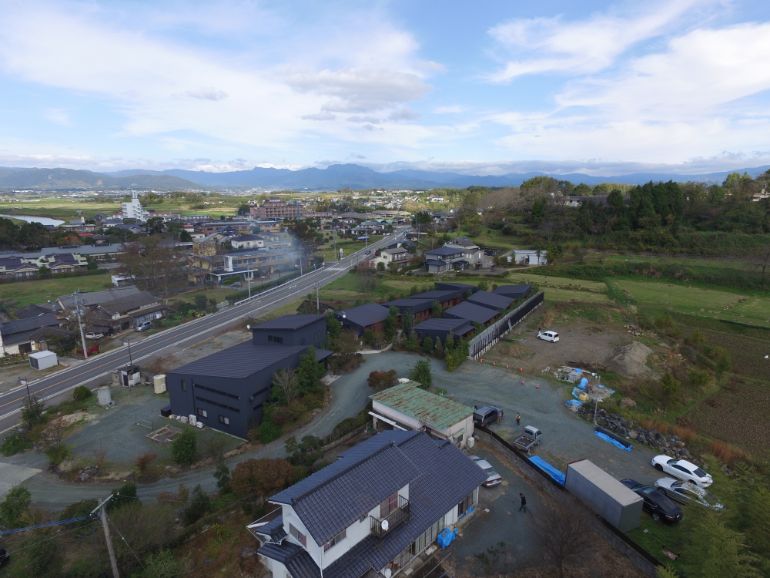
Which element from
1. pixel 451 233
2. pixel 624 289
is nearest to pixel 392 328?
pixel 624 289

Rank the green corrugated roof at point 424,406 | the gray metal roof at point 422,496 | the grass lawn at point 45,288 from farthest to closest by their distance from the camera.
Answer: the grass lawn at point 45,288 < the green corrugated roof at point 424,406 < the gray metal roof at point 422,496

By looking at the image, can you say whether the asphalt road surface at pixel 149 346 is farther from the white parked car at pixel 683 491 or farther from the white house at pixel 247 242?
the white parked car at pixel 683 491

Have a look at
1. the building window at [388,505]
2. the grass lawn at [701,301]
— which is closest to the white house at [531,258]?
the grass lawn at [701,301]

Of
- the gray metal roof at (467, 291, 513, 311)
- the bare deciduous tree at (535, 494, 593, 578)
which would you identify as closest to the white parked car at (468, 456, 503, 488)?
the bare deciduous tree at (535, 494, 593, 578)

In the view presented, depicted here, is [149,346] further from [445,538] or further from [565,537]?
[565,537]

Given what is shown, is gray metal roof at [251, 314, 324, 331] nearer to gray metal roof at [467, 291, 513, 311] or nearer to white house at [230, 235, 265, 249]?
gray metal roof at [467, 291, 513, 311]
